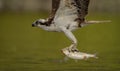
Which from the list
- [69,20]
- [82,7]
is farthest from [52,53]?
[82,7]

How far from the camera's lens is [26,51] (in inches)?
959

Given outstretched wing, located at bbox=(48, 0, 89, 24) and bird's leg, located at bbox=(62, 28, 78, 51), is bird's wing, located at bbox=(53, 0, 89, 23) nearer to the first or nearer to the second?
outstretched wing, located at bbox=(48, 0, 89, 24)

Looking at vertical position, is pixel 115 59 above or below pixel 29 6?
above

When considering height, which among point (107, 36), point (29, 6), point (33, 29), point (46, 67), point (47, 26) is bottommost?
point (29, 6)

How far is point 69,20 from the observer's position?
1783 cm

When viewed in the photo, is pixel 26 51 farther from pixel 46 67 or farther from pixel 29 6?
pixel 29 6

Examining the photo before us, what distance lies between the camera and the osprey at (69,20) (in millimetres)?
17359

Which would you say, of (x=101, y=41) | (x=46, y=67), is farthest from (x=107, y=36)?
(x=46, y=67)

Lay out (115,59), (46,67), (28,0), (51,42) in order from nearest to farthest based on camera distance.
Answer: (46,67) → (115,59) → (51,42) → (28,0)

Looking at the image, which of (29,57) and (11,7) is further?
(11,7)

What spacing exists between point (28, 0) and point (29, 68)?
48.7 m

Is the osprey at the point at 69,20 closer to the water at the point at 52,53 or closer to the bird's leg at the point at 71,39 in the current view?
the bird's leg at the point at 71,39

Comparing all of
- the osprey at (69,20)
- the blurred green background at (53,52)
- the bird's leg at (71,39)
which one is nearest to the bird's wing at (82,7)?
the osprey at (69,20)

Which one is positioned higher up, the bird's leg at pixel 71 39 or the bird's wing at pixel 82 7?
the bird's wing at pixel 82 7
